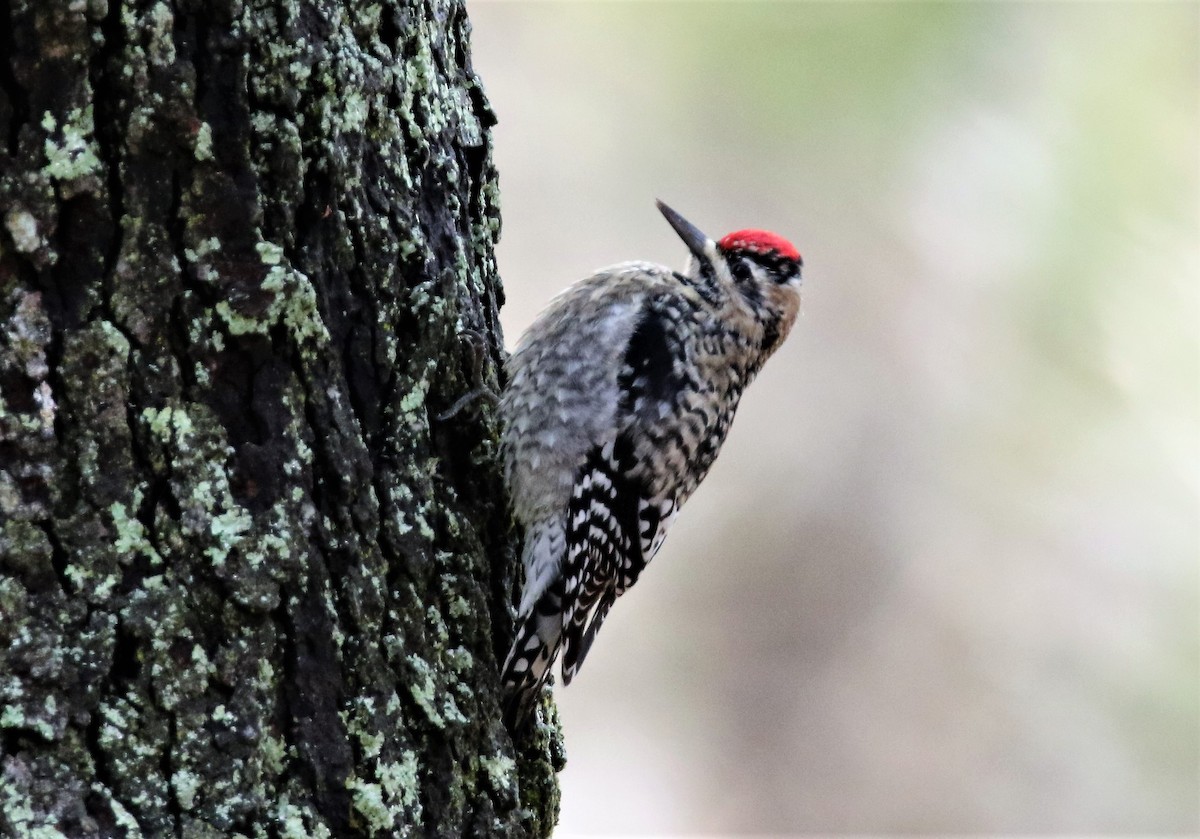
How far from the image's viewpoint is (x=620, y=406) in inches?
143

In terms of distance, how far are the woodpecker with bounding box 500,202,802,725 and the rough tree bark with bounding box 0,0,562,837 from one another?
0.72m

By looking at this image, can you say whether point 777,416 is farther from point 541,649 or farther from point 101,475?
point 101,475

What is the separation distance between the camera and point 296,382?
230 cm

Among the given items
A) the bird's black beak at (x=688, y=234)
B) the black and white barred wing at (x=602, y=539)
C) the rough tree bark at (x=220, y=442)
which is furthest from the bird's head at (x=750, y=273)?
the rough tree bark at (x=220, y=442)

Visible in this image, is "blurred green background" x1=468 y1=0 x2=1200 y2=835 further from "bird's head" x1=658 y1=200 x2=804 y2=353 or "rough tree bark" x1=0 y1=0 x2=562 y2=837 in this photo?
"rough tree bark" x1=0 y1=0 x2=562 y2=837

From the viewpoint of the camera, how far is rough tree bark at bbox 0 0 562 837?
6.69 ft

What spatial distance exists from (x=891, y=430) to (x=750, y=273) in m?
3.86

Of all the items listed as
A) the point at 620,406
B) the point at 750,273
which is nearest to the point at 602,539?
the point at 620,406

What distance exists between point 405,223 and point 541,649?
987mm

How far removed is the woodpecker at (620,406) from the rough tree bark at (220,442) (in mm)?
724

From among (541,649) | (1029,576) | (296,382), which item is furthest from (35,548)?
(1029,576)

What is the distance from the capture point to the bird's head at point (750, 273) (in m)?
4.00

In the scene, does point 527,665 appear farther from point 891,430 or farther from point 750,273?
point 891,430

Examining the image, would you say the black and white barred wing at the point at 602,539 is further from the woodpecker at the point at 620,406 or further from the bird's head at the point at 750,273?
the bird's head at the point at 750,273
